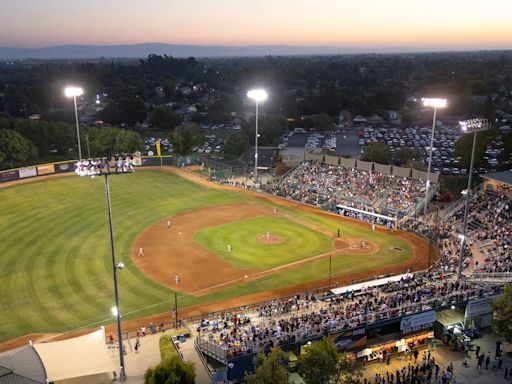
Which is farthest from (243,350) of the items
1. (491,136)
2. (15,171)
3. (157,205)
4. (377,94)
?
A: (377,94)

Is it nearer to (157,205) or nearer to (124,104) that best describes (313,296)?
(157,205)

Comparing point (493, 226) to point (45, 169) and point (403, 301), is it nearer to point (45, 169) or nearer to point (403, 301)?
point (403, 301)

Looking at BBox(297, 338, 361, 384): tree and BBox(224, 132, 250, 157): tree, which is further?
BBox(224, 132, 250, 157): tree

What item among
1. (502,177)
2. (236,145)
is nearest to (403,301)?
(502,177)

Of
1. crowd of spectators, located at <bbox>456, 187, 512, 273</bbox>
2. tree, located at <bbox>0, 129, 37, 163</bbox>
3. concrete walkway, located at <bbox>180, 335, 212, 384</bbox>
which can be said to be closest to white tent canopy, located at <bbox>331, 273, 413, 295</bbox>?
crowd of spectators, located at <bbox>456, 187, 512, 273</bbox>

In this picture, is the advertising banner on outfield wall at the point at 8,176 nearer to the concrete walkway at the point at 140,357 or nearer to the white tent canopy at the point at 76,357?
the white tent canopy at the point at 76,357

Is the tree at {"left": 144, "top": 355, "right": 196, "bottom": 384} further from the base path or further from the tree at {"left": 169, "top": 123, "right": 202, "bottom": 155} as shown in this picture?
the tree at {"left": 169, "top": 123, "right": 202, "bottom": 155}
